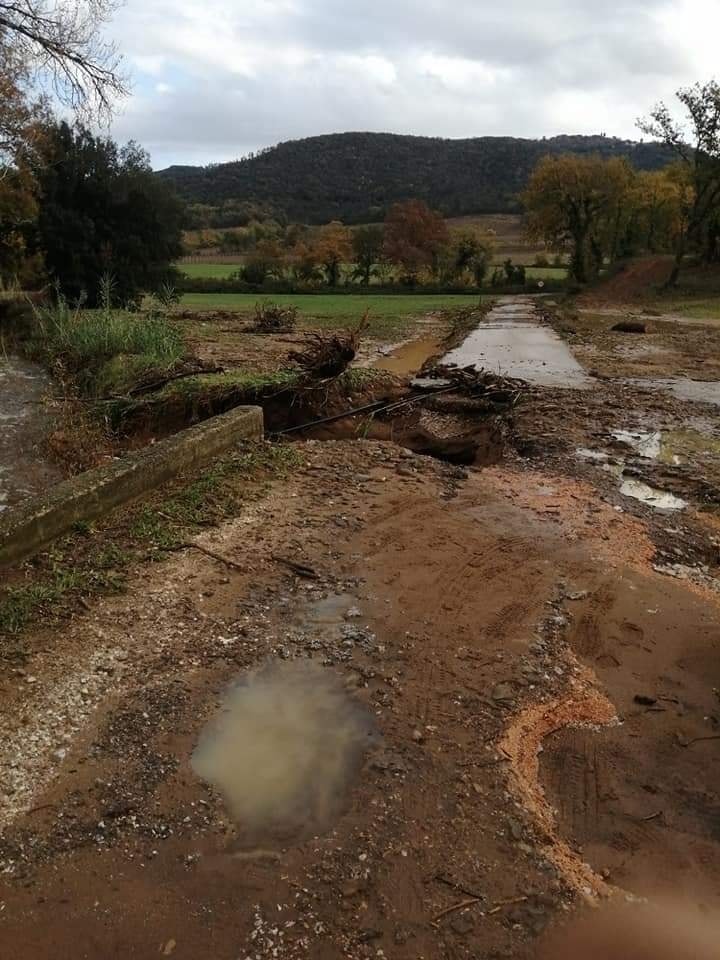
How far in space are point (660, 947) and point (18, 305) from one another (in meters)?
20.9

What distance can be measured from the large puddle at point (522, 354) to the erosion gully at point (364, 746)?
806 cm

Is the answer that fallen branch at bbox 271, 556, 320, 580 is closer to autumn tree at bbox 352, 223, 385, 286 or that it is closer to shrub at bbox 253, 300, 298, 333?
shrub at bbox 253, 300, 298, 333

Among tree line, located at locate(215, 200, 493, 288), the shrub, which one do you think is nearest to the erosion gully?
the shrub

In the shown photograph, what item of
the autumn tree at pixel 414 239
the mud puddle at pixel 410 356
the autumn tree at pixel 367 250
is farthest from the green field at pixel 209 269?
the mud puddle at pixel 410 356

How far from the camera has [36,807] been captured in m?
2.96

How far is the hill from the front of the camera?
98.7 meters

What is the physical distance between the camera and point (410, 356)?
17578 millimetres

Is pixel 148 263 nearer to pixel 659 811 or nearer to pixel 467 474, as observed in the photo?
pixel 467 474

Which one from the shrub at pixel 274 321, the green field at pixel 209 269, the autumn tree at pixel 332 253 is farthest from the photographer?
the green field at pixel 209 269

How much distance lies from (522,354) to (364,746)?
14.4m

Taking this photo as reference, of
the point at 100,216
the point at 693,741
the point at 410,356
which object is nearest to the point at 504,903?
the point at 693,741

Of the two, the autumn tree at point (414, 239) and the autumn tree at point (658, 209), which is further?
the autumn tree at point (414, 239)

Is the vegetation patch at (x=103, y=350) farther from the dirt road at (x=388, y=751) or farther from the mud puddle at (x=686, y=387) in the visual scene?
the mud puddle at (x=686, y=387)

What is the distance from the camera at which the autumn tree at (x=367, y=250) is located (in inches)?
2140
